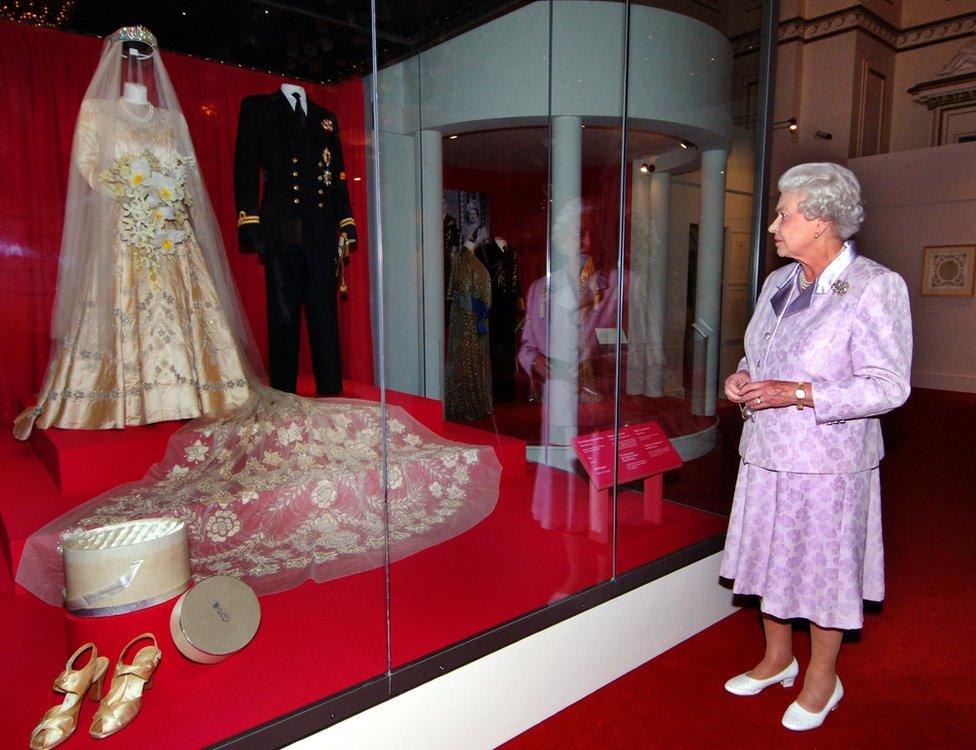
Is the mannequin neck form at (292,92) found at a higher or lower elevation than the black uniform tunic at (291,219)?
higher

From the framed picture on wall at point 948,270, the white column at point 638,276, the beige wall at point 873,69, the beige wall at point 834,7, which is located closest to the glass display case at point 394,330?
the white column at point 638,276

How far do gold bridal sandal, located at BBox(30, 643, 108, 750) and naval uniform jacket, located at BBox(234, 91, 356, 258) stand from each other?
144 cm

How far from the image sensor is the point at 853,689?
2170 millimetres

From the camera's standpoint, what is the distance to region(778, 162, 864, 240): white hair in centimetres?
176

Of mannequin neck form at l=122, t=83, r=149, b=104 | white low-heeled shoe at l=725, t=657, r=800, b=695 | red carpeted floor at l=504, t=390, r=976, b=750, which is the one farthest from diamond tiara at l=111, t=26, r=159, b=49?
white low-heeled shoe at l=725, t=657, r=800, b=695

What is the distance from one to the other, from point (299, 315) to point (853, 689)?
2.43 m

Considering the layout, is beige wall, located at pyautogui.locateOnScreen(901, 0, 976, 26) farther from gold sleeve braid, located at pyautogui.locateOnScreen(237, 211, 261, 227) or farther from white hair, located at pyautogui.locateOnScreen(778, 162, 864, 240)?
gold sleeve braid, located at pyautogui.locateOnScreen(237, 211, 261, 227)

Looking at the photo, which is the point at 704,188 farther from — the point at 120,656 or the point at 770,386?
the point at 120,656

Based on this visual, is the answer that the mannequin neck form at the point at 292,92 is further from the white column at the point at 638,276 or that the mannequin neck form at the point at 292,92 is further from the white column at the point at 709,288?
the white column at the point at 709,288

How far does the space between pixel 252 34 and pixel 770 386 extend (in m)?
2.17

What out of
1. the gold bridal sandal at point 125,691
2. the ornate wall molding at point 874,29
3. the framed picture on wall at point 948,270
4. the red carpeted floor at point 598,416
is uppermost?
the ornate wall molding at point 874,29

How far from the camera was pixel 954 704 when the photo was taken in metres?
2.08

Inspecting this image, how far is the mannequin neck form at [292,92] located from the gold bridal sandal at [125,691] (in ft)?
6.29

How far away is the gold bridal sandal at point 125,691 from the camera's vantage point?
133cm
